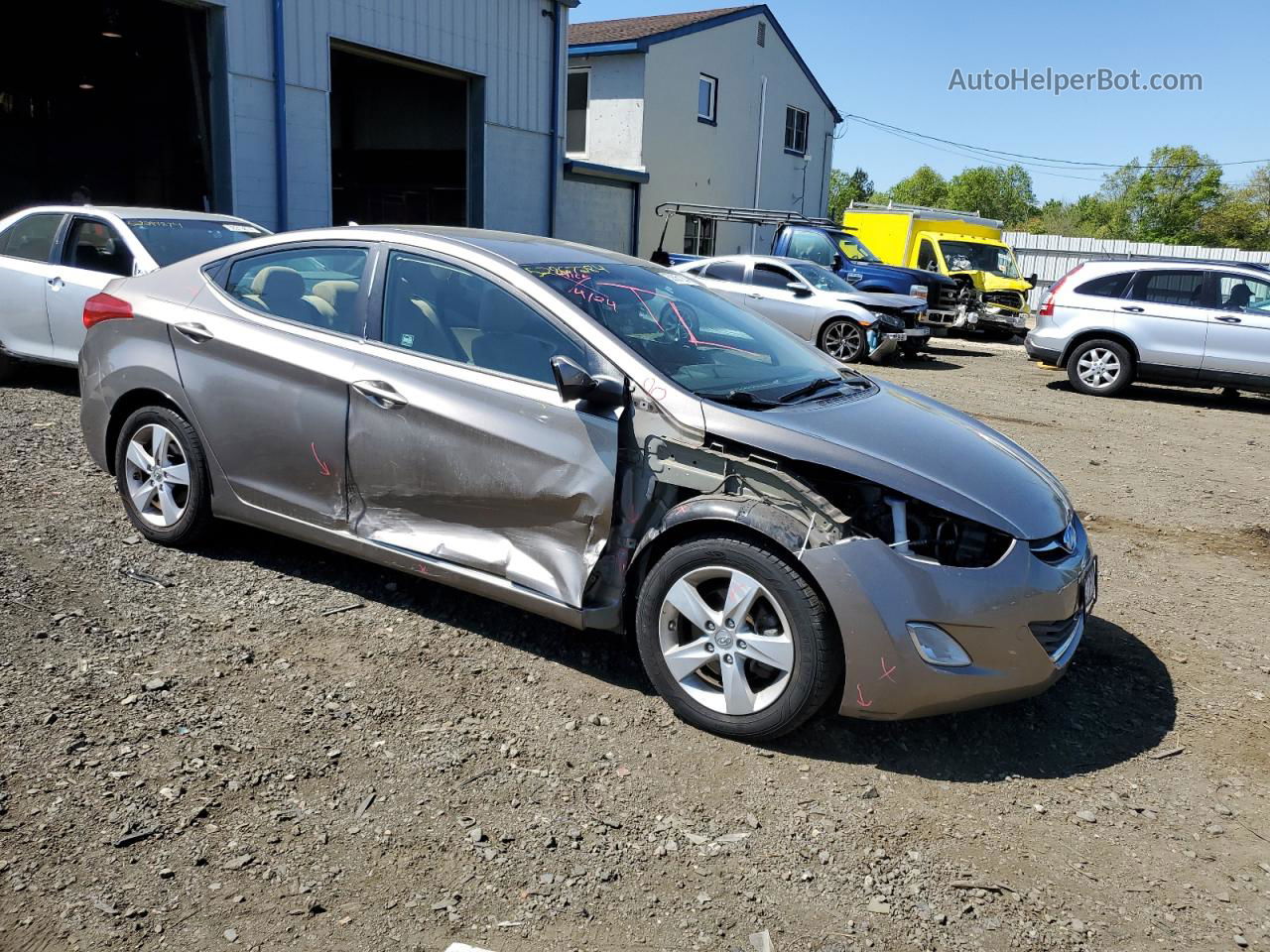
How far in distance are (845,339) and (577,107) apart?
44.9 feet

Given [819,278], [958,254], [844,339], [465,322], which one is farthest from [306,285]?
[958,254]

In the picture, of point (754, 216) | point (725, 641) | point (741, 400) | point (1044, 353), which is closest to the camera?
point (725, 641)

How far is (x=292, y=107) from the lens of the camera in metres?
14.2

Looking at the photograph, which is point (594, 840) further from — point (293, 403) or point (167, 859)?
point (293, 403)

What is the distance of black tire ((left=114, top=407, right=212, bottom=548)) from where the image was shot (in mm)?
4703

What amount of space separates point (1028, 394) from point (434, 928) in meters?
12.0

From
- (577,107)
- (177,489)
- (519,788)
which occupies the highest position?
(577,107)

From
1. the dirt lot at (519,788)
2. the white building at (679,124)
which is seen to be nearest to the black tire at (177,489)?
the dirt lot at (519,788)

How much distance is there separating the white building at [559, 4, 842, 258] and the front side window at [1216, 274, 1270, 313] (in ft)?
39.8

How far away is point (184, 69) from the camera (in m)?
18.9

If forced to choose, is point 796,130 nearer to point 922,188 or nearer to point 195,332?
point 195,332

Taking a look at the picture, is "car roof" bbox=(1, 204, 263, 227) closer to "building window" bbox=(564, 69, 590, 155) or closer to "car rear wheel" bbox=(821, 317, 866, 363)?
"car rear wheel" bbox=(821, 317, 866, 363)

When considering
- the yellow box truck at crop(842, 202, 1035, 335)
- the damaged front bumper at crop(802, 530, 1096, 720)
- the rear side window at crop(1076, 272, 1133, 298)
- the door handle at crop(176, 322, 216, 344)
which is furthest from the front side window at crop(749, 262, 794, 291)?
the damaged front bumper at crop(802, 530, 1096, 720)

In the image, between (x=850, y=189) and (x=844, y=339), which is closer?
(x=844, y=339)
